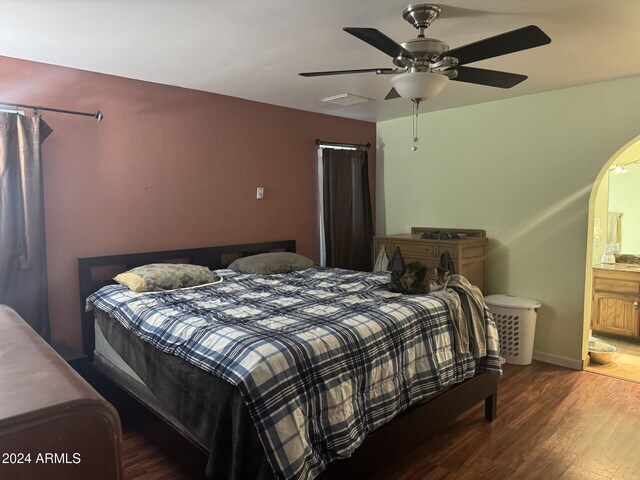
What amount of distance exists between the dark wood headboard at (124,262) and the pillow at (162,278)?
0.79ft

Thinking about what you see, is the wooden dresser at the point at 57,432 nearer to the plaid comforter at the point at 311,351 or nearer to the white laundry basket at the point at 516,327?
the plaid comforter at the point at 311,351

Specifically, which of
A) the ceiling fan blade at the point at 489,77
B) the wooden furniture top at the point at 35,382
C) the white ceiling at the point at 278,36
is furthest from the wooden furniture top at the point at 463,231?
the wooden furniture top at the point at 35,382

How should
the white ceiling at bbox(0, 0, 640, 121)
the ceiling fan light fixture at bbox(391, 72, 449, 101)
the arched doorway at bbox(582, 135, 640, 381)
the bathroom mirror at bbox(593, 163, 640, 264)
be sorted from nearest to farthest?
the ceiling fan light fixture at bbox(391, 72, 449, 101) < the white ceiling at bbox(0, 0, 640, 121) < the arched doorway at bbox(582, 135, 640, 381) < the bathroom mirror at bbox(593, 163, 640, 264)

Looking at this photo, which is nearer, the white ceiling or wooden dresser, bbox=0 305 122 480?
wooden dresser, bbox=0 305 122 480

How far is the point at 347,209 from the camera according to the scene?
5055 millimetres

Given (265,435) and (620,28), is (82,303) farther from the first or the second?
(620,28)

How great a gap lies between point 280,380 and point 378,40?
146cm

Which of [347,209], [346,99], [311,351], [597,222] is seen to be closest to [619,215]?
[597,222]

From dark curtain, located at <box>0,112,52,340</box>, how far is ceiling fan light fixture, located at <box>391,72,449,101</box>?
2.40m

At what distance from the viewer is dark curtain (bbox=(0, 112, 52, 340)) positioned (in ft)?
9.45

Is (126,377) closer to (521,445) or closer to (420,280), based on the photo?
(420,280)

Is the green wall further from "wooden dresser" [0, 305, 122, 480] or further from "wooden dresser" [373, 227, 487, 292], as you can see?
"wooden dresser" [0, 305, 122, 480]

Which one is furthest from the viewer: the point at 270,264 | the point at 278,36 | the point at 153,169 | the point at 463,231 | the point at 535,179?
the point at 463,231

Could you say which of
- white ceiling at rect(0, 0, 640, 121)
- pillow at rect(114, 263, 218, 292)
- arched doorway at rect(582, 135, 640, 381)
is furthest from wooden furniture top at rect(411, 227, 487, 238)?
pillow at rect(114, 263, 218, 292)
